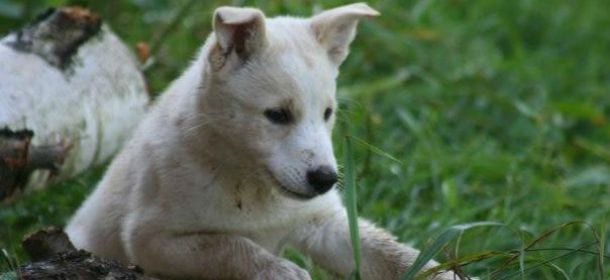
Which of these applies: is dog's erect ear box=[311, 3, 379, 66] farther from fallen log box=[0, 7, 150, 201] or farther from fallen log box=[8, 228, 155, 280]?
fallen log box=[0, 7, 150, 201]

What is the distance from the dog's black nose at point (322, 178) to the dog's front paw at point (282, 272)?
0.34 m

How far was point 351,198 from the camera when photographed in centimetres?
474

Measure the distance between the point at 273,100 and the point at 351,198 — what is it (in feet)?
1.49

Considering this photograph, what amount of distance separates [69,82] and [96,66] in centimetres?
28

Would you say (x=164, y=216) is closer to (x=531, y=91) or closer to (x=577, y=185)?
(x=577, y=185)

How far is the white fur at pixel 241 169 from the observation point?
488 cm

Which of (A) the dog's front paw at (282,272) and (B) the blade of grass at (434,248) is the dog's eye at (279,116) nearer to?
(A) the dog's front paw at (282,272)

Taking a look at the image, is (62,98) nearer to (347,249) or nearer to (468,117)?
(347,249)

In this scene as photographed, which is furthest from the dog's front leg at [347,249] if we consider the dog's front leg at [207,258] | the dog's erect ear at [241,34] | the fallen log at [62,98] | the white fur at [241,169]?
the fallen log at [62,98]

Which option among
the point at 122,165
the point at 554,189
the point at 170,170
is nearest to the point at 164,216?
the point at 170,170

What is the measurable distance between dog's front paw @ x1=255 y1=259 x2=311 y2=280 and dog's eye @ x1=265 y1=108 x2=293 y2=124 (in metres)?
0.51

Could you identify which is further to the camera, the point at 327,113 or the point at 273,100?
the point at 327,113

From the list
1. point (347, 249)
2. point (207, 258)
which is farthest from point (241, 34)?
point (347, 249)

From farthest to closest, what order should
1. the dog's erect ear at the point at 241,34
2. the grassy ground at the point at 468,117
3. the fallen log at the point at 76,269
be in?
the grassy ground at the point at 468,117
the dog's erect ear at the point at 241,34
the fallen log at the point at 76,269
